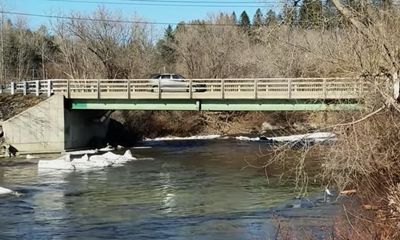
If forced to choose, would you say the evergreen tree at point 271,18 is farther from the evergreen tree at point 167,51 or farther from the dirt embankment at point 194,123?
the evergreen tree at point 167,51

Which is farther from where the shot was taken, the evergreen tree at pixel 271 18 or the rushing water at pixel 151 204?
Result: the rushing water at pixel 151 204

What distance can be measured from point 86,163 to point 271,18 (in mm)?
25576

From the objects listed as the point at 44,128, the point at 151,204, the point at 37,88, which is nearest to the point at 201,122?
the point at 37,88

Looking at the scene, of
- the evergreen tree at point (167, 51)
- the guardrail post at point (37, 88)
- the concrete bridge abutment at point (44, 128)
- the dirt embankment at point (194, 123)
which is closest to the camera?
the concrete bridge abutment at point (44, 128)

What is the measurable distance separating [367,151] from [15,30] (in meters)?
86.0

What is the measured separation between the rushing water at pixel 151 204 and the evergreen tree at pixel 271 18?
6.32 meters

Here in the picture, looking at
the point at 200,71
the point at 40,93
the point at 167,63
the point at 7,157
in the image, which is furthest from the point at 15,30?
the point at 7,157

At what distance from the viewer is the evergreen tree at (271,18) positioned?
12991 mm

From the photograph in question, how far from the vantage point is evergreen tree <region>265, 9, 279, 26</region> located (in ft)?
42.6

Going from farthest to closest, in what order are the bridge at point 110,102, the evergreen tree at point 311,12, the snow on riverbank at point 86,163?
the bridge at point 110,102 → the snow on riverbank at point 86,163 → the evergreen tree at point 311,12

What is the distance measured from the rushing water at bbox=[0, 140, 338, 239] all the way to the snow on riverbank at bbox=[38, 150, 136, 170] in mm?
854

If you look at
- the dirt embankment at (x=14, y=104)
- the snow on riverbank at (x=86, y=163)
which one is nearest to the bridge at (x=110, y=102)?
the dirt embankment at (x=14, y=104)

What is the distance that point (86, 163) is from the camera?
37.2 m

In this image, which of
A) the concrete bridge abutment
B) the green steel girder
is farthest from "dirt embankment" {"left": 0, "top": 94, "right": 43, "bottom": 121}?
the green steel girder
